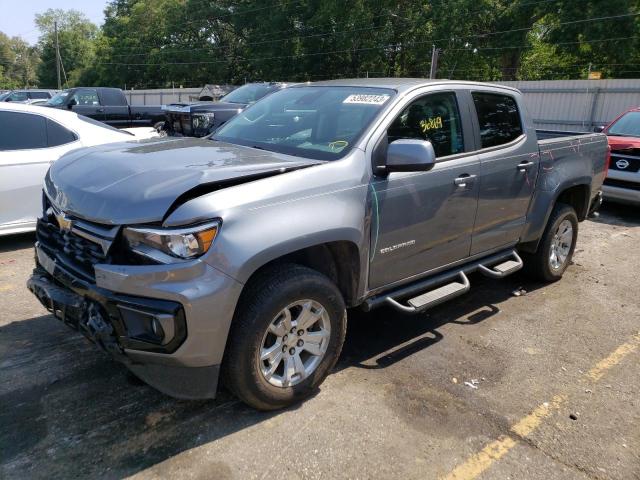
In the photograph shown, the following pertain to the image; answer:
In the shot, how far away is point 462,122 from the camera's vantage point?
13.9ft

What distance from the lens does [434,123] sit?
406 cm

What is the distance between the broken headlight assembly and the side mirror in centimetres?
780

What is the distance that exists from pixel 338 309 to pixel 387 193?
0.81 meters

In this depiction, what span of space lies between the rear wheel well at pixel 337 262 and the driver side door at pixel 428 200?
16 centimetres

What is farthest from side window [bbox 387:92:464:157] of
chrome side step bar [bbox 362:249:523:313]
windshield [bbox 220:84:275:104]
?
windshield [bbox 220:84:275:104]

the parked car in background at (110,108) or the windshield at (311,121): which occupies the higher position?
the windshield at (311,121)

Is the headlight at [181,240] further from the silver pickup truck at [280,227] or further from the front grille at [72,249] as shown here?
the front grille at [72,249]

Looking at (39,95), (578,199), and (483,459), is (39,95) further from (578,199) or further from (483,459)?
(483,459)

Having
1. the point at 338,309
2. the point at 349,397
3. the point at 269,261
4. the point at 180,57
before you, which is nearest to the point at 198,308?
the point at 269,261

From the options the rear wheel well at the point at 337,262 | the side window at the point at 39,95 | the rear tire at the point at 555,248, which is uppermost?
the side window at the point at 39,95

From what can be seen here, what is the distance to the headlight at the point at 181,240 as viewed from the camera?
2678 mm

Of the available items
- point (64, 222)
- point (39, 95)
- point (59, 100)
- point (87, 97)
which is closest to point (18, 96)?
point (39, 95)

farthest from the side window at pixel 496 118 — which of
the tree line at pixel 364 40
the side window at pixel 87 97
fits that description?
the tree line at pixel 364 40

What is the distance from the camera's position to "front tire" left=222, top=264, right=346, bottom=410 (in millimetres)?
2906
